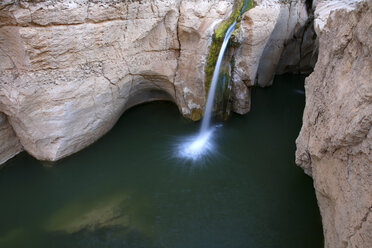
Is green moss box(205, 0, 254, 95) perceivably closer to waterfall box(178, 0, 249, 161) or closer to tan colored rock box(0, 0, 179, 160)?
waterfall box(178, 0, 249, 161)

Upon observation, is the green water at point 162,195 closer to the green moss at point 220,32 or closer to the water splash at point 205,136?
the water splash at point 205,136

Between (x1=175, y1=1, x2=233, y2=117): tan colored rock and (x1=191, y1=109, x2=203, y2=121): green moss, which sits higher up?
(x1=175, y1=1, x2=233, y2=117): tan colored rock

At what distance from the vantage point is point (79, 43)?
15.6 feet

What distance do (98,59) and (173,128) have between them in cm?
254

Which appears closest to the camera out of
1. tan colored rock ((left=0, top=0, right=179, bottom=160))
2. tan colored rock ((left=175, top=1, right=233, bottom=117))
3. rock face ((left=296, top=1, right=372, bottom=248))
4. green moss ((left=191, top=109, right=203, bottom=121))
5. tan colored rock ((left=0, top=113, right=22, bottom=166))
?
rock face ((left=296, top=1, right=372, bottom=248))

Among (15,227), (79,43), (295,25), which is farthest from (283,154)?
(15,227)

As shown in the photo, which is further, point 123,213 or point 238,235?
point 123,213

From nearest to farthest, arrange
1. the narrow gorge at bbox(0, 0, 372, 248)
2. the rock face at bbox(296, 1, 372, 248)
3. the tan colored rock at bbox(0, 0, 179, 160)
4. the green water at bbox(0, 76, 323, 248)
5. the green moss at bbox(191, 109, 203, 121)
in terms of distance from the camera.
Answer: the rock face at bbox(296, 1, 372, 248) < the narrow gorge at bbox(0, 0, 372, 248) < the green water at bbox(0, 76, 323, 248) < the tan colored rock at bbox(0, 0, 179, 160) < the green moss at bbox(191, 109, 203, 121)

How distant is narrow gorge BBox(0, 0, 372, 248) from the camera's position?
2.87 meters

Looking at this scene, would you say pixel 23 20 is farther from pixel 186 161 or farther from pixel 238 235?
pixel 238 235

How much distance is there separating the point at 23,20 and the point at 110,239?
379 centimetres

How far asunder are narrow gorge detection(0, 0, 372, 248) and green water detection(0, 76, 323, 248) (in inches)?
1.0

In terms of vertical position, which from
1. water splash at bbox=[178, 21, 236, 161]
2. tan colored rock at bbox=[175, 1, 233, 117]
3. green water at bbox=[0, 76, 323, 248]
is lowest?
green water at bbox=[0, 76, 323, 248]

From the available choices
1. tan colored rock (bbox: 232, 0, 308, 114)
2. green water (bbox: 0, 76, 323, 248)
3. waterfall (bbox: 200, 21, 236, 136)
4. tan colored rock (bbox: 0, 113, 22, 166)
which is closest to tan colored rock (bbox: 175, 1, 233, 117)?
waterfall (bbox: 200, 21, 236, 136)
